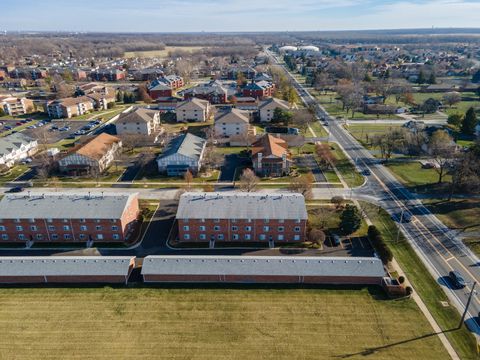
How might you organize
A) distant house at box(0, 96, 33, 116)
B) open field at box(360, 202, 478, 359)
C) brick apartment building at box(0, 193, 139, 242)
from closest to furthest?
open field at box(360, 202, 478, 359) < brick apartment building at box(0, 193, 139, 242) < distant house at box(0, 96, 33, 116)

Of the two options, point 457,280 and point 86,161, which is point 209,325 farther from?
point 86,161

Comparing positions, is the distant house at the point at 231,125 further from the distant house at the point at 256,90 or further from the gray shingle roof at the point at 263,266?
the gray shingle roof at the point at 263,266

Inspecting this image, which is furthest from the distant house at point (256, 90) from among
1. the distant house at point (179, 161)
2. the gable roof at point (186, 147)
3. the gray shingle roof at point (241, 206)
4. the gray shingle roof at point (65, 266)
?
the gray shingle roof at point (65, 266)

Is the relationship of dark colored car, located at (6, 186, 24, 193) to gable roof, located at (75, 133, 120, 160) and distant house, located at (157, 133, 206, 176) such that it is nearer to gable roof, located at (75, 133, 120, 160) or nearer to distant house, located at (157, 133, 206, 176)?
gable roof, located at (75, 133, 120, 160)

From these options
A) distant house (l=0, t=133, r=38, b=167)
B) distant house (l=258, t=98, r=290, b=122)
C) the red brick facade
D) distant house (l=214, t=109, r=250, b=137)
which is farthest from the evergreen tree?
distant house (l=0, t=133, r=38, b=167)

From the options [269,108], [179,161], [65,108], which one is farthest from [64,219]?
[65,108]

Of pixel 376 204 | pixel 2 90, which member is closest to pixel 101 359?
pixel 376 204

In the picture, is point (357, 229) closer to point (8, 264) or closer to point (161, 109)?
point (8, 264)
